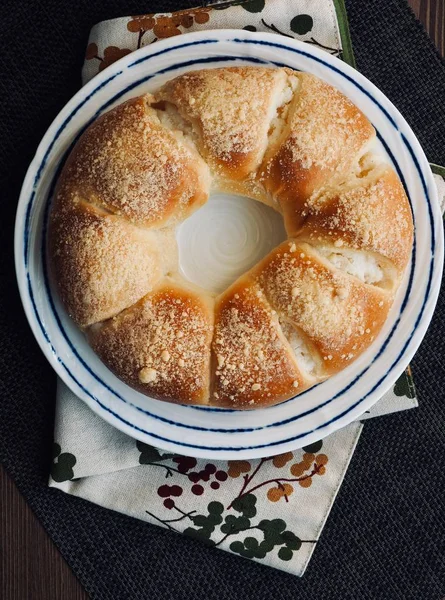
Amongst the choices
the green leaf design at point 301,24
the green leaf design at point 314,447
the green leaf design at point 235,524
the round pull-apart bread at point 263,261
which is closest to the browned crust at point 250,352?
the round pull-apart bread at point 263,261

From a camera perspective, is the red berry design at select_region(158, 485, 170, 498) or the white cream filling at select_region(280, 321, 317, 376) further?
the red berry design at select_region(158, 485, 170, 498)

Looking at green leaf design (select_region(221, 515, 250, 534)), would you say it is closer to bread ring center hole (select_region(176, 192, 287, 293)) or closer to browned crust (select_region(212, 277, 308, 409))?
browned crust (select_region(212, 277, 308, 409))

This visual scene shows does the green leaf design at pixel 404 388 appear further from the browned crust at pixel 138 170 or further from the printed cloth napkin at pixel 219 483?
the browned crust at pixel 138 170

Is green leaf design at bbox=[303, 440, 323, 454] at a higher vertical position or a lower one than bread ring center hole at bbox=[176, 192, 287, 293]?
lower

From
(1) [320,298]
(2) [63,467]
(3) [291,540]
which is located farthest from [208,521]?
(1) [320,298]

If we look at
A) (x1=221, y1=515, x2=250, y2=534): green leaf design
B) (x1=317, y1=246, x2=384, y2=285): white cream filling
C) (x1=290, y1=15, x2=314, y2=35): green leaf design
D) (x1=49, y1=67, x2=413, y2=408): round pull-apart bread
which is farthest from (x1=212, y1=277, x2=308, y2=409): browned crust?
(x1=290, y1=15, x2=314, y2=35): green leaf design

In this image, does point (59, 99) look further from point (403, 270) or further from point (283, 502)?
point (283, 502)
